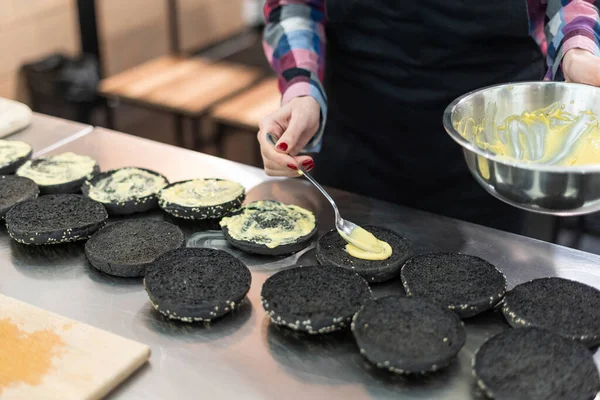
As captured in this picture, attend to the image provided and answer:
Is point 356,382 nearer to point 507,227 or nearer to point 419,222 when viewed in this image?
point 419,222

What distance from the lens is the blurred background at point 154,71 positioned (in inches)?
114

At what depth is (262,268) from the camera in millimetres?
1372

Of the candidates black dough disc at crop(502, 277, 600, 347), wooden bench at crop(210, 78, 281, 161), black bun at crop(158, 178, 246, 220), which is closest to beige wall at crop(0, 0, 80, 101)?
wooden bench at crop(210, 78, 281, 161)

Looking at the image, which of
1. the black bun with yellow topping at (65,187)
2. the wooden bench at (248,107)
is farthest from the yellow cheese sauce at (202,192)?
the wooden bench at (248,107)

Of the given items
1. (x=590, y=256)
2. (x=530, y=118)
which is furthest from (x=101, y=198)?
(x=590, y=256)

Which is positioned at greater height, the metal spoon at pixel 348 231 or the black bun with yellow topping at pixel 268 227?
the metal spoon at pixel 348 231

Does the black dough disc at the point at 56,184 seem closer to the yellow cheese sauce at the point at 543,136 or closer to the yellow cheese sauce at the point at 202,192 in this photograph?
the yellow cheese sauce at the point at 202,192

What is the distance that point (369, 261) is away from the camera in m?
1.34

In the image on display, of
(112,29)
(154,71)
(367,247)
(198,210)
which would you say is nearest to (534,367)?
(367,247)

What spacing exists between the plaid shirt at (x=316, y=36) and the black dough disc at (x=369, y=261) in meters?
0.31

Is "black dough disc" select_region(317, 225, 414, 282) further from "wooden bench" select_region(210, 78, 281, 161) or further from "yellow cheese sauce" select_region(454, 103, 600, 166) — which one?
"wooden bench" select_region(210, 78, 281, 161)

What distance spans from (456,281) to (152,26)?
3484 millimetres

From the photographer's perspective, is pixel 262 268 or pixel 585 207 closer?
pixel 585 207

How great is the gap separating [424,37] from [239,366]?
0.96 m
